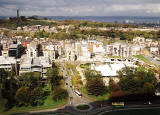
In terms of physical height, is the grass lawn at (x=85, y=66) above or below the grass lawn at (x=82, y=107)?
above

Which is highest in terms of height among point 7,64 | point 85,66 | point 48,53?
point 48,53

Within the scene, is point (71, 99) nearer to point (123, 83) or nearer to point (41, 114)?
point (41, 114)

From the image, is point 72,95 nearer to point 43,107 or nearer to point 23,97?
point 43,107

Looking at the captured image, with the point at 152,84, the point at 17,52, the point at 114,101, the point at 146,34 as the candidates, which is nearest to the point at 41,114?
the point at 114,101

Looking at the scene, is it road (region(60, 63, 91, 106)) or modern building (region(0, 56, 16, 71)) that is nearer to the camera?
road (region(60, 63, 91, 106))

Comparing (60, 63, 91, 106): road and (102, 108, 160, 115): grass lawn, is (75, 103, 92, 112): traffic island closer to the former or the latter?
(60, 63, 91, 106): road

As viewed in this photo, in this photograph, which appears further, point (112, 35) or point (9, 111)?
point (112, 35)

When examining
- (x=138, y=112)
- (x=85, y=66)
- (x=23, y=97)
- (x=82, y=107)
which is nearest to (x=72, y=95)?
(x=82, y=107)

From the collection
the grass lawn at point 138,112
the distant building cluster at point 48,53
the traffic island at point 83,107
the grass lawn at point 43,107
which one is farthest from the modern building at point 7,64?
the grass lawn at point 138,112

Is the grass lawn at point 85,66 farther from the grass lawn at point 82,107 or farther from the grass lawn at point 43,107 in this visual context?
the grass lawn at point 82,107

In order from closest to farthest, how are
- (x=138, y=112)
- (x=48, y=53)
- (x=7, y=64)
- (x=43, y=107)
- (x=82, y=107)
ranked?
1. (x=138, y=112)
2. (x=43, y=107)
3. (x=82, y=107)
4. (x=7, y=64)
5. (x=48, y=53)

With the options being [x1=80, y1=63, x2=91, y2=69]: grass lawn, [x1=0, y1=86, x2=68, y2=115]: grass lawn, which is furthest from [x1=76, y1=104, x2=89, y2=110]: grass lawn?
[x1=80, y1=63, x2=91, y2=69]: grass lawn
